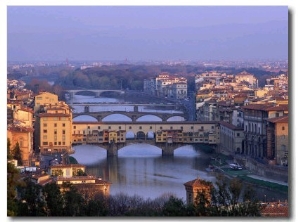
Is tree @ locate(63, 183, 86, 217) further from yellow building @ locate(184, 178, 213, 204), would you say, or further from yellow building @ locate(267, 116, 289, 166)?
yellow building @ locate(267, 116, 289, 166)

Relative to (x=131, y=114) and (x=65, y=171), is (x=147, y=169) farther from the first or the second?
(x=131, y=114)

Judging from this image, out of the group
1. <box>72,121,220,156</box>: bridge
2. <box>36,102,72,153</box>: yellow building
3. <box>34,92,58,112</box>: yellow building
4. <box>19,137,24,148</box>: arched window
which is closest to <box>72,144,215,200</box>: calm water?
<box>72,121,220,156</box>: bridge

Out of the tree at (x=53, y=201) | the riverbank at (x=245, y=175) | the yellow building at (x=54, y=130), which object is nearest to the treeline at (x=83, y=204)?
the tree at (x=53, y=201)

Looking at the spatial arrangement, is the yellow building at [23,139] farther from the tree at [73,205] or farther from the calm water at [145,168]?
the tree at [73,205]

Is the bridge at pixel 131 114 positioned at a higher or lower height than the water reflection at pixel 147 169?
higher

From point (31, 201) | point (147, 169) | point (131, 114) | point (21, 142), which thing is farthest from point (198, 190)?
point (131, 114)

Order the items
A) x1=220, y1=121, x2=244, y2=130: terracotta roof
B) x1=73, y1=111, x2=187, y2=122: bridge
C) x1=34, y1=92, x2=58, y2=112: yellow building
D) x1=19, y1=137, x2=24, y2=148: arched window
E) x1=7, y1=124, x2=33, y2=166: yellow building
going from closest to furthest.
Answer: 1. x1=7, y1=124, x2=33, y2=166: yellow building
2. x1=19, y1=137, x2=24, y2=148: arched window
3. x1=220, y1=121, x2=244, y2=130: terracotta roof
4. x1=34, y1=92, x2=58, y2=112: yellow building
5. x1=73, y1=111, x2=187, y2=122: bridge
